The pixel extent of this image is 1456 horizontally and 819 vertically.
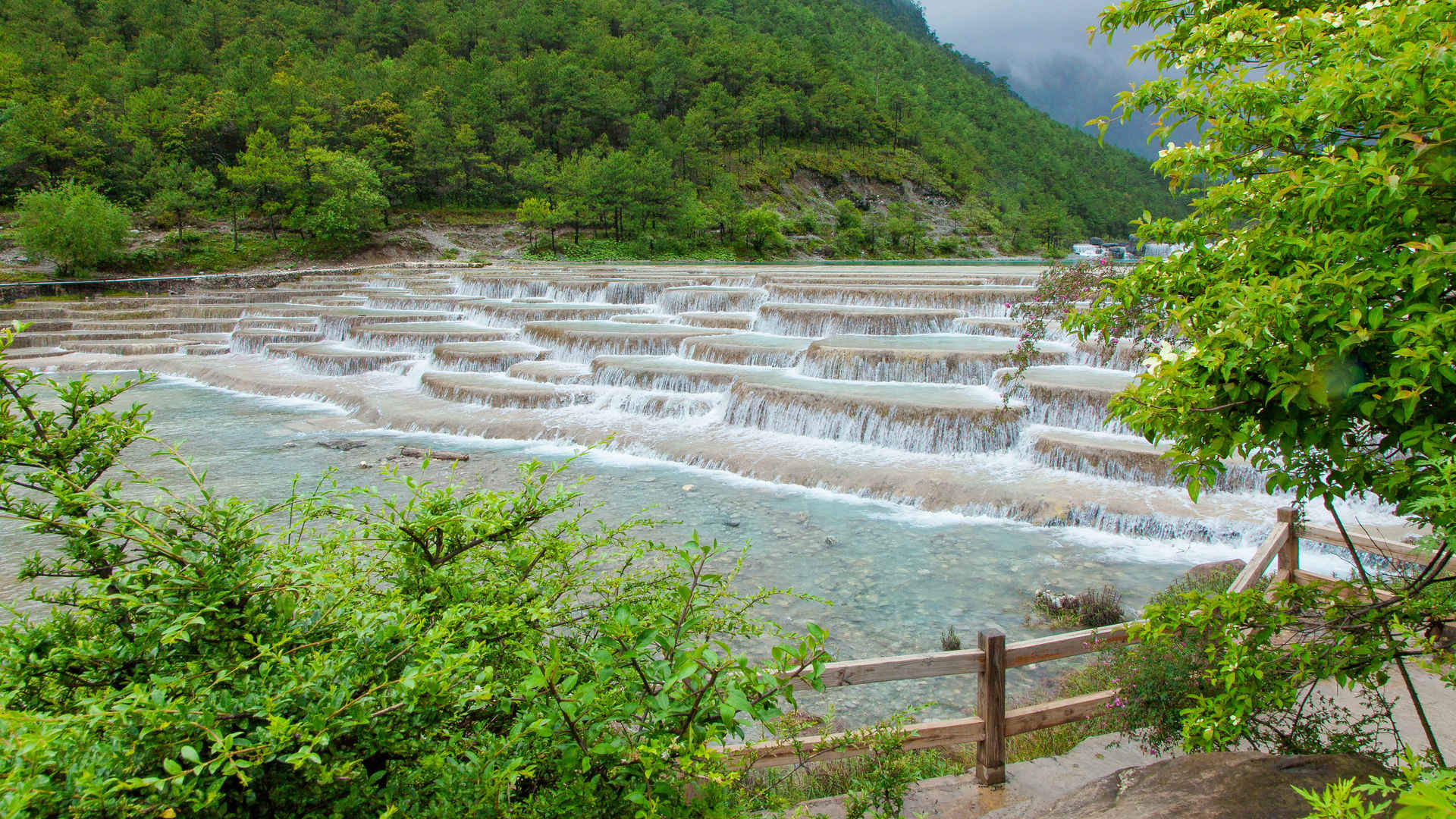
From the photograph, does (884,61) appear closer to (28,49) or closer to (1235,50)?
(28,49)

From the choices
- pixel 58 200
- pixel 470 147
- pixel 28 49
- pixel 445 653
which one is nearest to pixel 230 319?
pixel 58 200

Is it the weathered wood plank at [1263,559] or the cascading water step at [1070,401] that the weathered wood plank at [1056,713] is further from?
the cascading water step at [1070,401]

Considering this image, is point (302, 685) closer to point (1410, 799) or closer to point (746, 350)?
point (1410, 799)

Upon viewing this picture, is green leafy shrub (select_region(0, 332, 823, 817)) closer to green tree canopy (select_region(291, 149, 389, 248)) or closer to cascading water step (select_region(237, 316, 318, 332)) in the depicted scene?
cascading water step (select_region(237, 316, 318, 332))

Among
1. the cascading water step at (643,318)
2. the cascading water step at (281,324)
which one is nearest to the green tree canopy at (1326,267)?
the cascading water step at (643,318)

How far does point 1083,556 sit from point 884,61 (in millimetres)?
147601

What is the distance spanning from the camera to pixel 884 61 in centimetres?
13875

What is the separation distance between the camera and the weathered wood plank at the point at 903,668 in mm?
3814

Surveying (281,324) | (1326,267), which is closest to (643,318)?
(281,324)

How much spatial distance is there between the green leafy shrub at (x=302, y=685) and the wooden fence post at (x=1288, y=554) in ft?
17.0

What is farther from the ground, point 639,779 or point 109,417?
point 109,417

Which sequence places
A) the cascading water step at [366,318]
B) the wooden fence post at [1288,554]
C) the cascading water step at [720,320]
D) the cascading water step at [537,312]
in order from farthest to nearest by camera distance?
the cascading water step at [366,318]
the cascading water step at [537,312]
the cascading water step at [720,320]
the wooden fence post at [1288,554]

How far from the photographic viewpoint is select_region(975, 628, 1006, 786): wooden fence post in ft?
13.4

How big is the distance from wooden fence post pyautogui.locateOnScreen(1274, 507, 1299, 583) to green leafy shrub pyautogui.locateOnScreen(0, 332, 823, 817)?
5.19 m
